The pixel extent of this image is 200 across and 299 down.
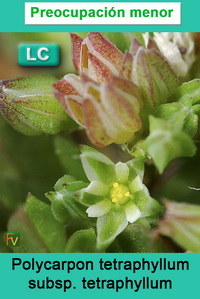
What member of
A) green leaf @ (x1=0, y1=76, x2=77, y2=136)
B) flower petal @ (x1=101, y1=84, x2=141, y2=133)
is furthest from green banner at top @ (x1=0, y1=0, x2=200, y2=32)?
flower petal @ (x1=101, y1=84, x2=141, y2=133)

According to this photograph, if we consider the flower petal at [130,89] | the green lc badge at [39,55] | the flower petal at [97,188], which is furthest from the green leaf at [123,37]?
the flower petal at [97,188]

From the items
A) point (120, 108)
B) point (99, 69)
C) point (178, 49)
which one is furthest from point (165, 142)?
point (178, 49)

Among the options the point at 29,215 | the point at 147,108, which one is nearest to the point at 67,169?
the point at 29,215

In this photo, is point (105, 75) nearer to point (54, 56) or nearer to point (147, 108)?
point (147, 108)

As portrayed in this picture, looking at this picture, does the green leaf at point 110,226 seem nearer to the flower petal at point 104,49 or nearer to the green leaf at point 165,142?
the green leaf at point 165,142

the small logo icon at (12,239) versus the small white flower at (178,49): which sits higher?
the small white flower at (178,49)

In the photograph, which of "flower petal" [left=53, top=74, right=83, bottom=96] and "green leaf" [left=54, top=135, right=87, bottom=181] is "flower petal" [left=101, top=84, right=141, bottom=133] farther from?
"green leaf" [left=54, top=135, right=87, bottom=181]

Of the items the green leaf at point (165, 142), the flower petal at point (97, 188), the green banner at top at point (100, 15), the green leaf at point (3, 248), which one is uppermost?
the green banner at top at point (100, 15)
